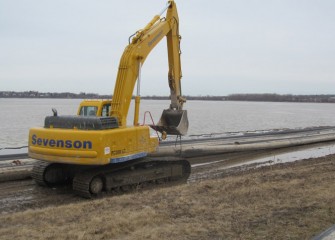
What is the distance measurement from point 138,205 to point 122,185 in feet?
9.80

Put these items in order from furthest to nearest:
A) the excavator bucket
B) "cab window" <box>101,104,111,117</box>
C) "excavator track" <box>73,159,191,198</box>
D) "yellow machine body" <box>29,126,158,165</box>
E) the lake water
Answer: the lake water
the excavator bucket
"cab window" <box>101,104,111,117</box>
"excavator track" <box>73,159,191,198</box>
"yellow machine body" <box>29,126,158,165</box>

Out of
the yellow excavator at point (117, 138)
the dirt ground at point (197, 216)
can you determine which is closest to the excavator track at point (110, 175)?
the yellow excavator at point (117, 138)

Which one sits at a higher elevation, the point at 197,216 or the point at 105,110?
the point at 105,110

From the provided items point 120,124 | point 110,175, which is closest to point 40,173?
point 110,175

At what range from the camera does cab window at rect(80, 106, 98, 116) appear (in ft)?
38.5

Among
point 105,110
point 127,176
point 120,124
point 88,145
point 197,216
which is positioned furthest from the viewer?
point 105,110

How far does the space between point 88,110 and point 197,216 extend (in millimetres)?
5809

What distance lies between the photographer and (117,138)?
1025cm

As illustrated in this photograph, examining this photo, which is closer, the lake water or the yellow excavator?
the yellow excavator

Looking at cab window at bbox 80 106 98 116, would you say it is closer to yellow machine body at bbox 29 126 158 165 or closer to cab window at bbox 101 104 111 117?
cab window at bbox 101 104 111 117

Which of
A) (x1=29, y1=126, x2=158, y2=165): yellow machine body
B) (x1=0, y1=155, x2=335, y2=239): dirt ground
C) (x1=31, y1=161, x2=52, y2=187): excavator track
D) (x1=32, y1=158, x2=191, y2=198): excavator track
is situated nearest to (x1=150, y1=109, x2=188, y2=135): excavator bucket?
(x1=32, y1=158, x2=191, y2=198): excavator track

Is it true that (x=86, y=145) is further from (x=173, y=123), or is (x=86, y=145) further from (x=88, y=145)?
(x=173, y=123)

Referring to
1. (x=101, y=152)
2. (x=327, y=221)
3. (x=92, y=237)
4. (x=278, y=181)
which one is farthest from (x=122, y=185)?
(x=327, y=221)

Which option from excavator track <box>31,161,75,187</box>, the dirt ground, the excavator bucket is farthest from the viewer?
the excavator bucket
